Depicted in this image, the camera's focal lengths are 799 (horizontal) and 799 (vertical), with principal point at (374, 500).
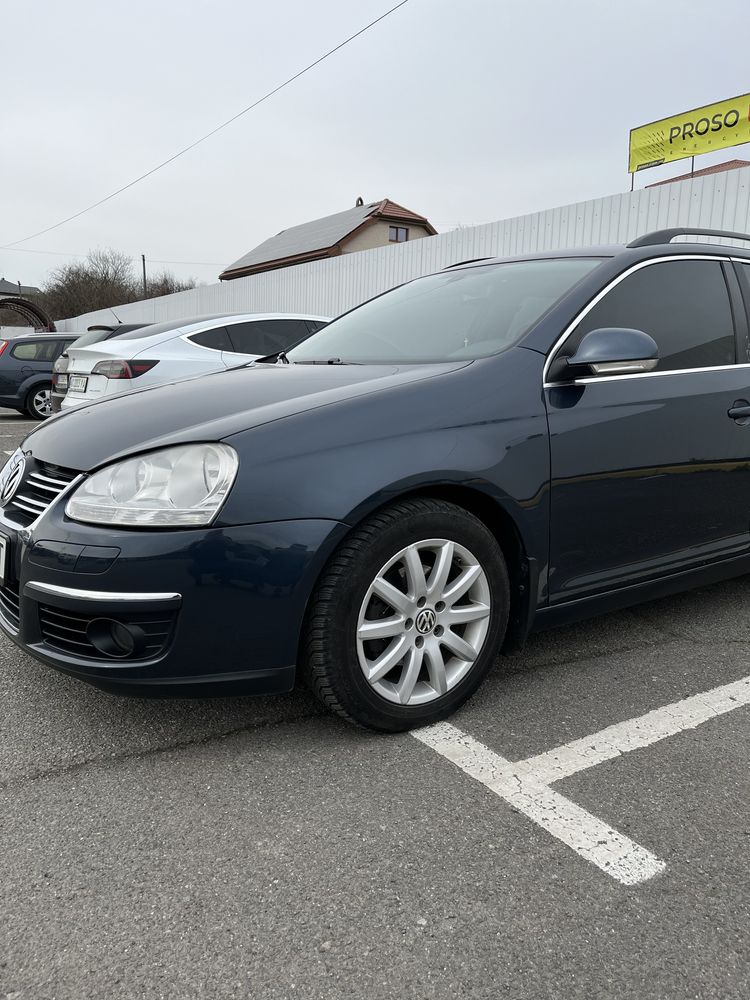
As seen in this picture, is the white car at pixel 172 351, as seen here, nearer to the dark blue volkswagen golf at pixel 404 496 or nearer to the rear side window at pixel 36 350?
the dark blue volkswagen golf at pixel 404 496

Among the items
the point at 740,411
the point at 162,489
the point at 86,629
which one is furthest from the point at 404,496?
the point at 740,411

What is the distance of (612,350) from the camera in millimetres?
2541

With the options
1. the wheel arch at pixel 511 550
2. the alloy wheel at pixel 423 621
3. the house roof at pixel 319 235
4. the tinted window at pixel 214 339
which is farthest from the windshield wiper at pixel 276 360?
the house roof at pixel 319 235

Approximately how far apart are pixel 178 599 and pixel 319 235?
4287 cm

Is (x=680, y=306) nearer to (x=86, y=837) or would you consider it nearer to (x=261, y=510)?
(x=261, y=510)

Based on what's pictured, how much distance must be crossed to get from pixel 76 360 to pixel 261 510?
209 inches

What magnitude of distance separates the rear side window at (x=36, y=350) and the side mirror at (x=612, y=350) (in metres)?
11.8

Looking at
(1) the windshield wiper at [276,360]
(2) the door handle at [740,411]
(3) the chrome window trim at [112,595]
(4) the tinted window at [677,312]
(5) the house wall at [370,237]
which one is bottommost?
(3) the chrome window trim at [112,595]

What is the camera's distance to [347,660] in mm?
2248

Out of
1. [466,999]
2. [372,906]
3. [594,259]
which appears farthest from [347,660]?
[594,259]

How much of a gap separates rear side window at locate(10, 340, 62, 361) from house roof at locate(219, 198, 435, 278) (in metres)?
26.9

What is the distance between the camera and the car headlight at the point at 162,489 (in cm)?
210

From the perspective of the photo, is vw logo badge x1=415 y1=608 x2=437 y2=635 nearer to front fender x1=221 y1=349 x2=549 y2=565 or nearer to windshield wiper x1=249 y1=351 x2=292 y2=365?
front fender x1=221 y1=349 x2=549 y2=565

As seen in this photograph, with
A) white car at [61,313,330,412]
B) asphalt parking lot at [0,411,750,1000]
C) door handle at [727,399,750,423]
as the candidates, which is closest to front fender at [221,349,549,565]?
asphalt parking lot at [0,411,750,1000]
